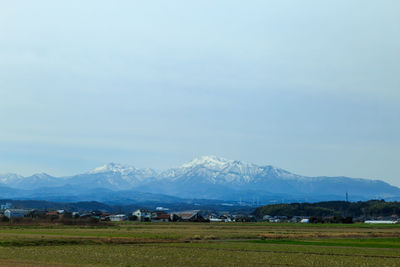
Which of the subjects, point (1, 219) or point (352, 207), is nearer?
point (1, 219)

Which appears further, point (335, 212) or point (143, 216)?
point (335, 212)

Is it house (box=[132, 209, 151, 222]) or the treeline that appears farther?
the treeline

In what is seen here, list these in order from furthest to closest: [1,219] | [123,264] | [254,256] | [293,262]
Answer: [1,219]
[254,256]
[293,262]
[123,264]

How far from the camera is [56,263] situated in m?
28.2

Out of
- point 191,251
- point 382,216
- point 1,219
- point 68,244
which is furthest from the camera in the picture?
point 382,216

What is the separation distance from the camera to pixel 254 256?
33.2m

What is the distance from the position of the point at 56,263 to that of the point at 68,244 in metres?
14.4

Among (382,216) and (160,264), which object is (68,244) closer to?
(160,264)

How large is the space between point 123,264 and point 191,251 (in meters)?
8.90

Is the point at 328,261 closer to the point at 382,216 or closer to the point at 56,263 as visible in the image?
the point at 56,263

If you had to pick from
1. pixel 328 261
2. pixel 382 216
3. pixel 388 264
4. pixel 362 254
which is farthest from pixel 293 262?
pixel 382 216

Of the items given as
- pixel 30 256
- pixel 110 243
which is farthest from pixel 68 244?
pixel 30 256

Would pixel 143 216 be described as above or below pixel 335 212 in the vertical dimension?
above

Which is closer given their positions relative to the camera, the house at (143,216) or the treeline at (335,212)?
the house at (143,216)
